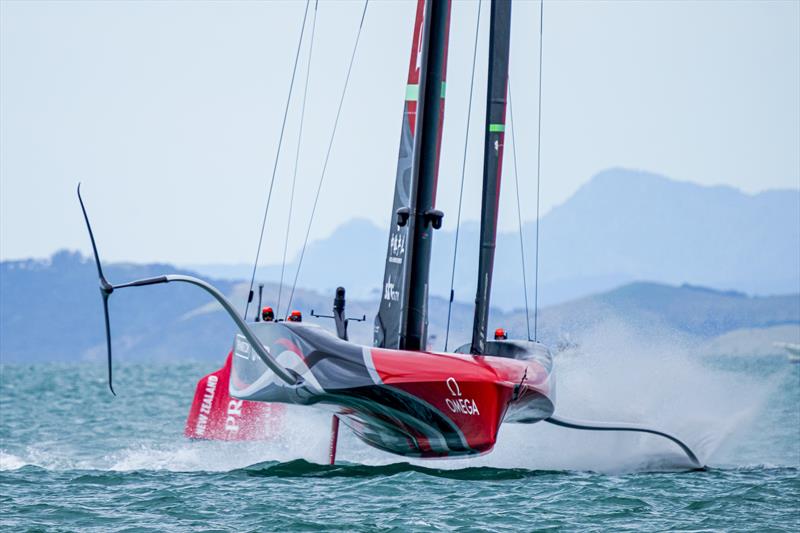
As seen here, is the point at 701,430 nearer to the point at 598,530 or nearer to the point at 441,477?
the point at 441,477

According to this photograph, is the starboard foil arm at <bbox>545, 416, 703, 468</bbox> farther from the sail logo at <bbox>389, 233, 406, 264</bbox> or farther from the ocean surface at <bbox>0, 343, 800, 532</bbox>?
the sail logo at <bbox>389, 233, 406, 264</bbox>

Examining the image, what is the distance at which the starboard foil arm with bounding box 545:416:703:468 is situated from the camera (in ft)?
42.9

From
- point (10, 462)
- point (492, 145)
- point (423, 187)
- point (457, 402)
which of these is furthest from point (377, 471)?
point (10, 462)

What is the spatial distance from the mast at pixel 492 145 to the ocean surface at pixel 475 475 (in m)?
1.75

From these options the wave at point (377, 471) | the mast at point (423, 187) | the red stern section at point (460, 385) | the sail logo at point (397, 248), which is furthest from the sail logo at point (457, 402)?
the sail logo at point (397, 248)

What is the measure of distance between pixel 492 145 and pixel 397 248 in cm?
140

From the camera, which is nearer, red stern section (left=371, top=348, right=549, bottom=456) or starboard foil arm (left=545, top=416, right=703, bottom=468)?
red stern section (left=371, top=348, right=549, bottom=456)

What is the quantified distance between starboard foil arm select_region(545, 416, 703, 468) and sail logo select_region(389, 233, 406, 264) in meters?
2.10

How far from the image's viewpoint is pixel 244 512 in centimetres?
1001

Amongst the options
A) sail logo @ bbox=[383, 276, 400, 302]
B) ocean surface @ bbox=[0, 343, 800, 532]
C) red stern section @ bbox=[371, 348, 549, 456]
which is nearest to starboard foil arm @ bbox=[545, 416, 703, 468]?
ocean surface @ bbox=[0, 343, 800, 532]

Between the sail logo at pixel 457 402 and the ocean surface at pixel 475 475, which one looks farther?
the sail logo at pixel 457 402

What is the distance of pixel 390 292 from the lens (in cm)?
1235

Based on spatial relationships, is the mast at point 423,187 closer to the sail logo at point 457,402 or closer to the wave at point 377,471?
the sail logo at point 457,402

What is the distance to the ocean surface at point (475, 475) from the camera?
9836mm
